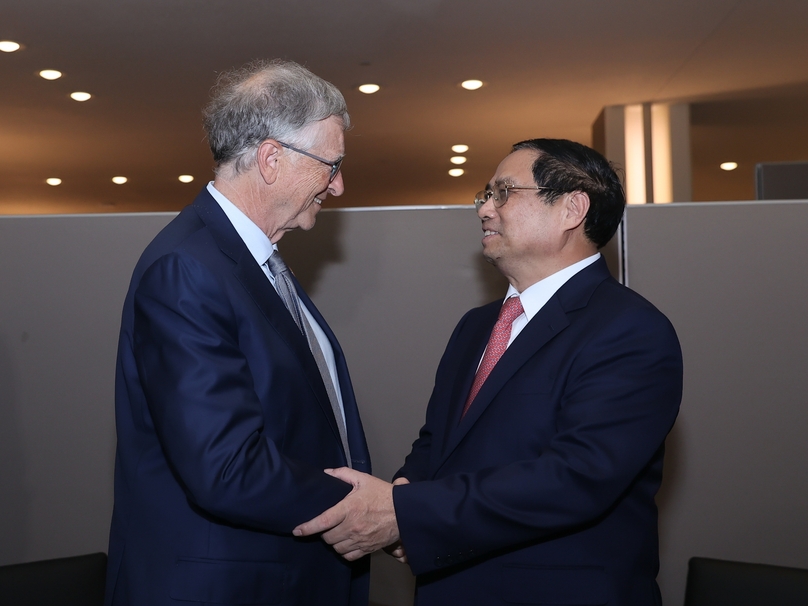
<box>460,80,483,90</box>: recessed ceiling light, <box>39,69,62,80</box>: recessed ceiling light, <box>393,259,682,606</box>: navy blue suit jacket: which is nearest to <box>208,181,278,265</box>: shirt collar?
<box>393,259,682,606</box>: navy blue suit jacket

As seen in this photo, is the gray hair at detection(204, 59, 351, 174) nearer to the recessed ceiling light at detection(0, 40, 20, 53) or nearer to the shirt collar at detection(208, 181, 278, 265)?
the shirt collar at detection(208, 181, 278, 265)

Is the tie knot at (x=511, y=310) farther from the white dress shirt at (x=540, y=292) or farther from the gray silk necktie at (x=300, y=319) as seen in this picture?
the gray silk necktie at (x=300, y=319)

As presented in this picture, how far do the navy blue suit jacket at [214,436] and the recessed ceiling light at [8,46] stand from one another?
4.45m

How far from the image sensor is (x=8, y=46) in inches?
212

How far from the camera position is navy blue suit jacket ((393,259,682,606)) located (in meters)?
1.69

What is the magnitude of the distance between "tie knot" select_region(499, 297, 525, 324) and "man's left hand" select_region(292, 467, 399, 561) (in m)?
0.60

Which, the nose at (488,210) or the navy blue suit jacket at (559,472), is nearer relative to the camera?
the navy blue suit jacket at (559,472)

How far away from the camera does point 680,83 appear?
6418 millimetres

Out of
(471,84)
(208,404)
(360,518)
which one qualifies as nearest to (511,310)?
(360,518)

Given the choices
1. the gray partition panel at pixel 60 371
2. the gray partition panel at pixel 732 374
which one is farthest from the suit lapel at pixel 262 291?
the gray partition panel at pixel 732 374

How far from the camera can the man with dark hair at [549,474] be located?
5.54 feet

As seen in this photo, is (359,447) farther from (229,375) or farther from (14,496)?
(14,496)

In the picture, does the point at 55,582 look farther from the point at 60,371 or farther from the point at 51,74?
the point at 51,74

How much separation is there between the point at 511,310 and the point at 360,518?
731 millimetres
